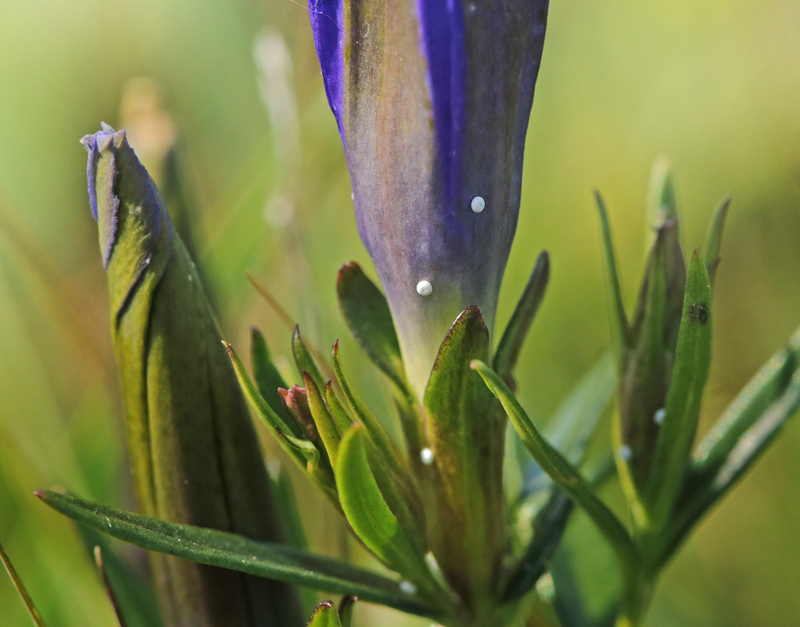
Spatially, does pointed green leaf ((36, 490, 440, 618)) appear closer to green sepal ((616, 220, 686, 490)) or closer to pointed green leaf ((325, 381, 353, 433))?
pointed green leaf ((325, 381, 353, 433))

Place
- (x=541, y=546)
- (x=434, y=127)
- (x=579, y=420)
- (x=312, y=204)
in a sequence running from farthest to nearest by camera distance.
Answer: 1. (x=312, y=204)
2. (x=579, y=420)
3. (x=541, y=546)
4. (x=434, y=127)

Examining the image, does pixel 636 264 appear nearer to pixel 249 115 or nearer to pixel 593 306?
pixel 593 306

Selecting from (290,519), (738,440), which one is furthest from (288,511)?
(738,440)

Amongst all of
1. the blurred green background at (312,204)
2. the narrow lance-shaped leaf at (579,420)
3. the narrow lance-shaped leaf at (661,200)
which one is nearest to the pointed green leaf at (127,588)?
the blurred green background at (312,204)

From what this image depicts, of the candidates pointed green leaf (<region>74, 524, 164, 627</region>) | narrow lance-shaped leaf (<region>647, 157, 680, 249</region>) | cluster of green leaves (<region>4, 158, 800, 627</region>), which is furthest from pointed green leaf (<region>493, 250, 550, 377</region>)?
pointed green leaf (<region>74, 524, 164, 627</region>)

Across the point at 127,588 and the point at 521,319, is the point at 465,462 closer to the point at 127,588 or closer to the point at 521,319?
the point at 521,319

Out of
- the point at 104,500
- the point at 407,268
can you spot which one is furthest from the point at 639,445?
the point at 104,500
